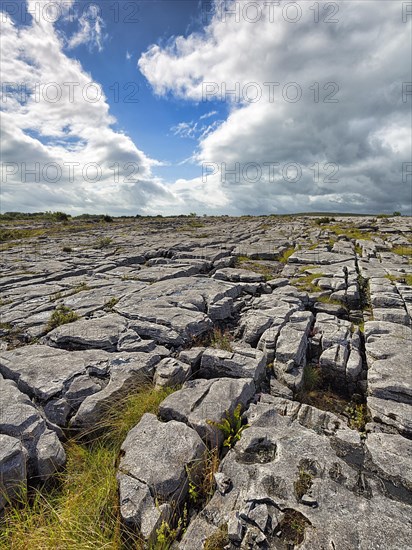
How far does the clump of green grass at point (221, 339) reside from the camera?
7.85 metres

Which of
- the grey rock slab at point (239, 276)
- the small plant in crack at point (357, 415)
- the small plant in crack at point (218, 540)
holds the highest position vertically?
the grey rock slab at point (239, 276)

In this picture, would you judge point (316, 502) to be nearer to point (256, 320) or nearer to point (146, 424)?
point (146, 424)

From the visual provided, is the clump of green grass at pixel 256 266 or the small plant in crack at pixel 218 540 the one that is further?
the clump of green grass at pixel 256 266

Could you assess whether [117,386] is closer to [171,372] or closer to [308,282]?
[171,372]

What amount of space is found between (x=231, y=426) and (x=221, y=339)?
3.75 meters

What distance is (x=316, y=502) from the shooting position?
3355 mm

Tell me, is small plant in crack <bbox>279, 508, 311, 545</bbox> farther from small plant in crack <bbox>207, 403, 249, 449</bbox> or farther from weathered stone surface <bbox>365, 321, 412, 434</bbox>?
weathered stone surface <bbox>365, 321, 412, 434</bbox>

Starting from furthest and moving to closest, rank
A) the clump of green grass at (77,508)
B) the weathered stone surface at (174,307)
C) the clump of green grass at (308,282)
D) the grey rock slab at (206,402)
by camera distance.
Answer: the clump of green grass at (308,282) < the weathered stone surface at (174,307) < the grey rock slab at (206,402) < the clump of green grass at (77,508)

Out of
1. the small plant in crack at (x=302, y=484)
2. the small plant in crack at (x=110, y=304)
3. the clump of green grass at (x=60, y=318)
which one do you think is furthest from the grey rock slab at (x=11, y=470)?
the small plant in crack at (x=110, y=304)

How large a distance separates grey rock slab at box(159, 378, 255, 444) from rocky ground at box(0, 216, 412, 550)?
0.10 ft

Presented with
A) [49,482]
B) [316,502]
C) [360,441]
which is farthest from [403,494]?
[49,482]

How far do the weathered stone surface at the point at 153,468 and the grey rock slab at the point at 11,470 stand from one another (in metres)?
1.42

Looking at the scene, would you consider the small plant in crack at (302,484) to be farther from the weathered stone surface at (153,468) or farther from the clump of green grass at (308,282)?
the clump of green grass at (308,282)

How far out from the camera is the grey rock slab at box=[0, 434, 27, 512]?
3.74 m
